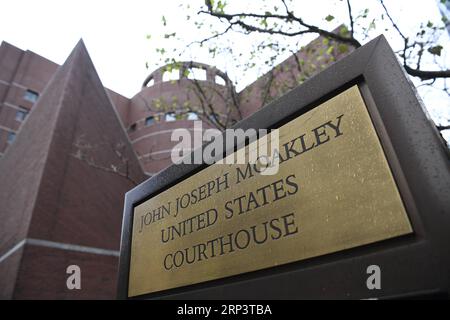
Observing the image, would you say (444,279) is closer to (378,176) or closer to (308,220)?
(378,176)

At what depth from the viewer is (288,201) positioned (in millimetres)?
1439

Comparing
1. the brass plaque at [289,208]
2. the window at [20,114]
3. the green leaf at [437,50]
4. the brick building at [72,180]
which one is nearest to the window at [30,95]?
the window at [20,114]

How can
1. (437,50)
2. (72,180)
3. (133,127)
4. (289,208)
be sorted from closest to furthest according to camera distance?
(289,208), (437,50), (72,180), (133,127)

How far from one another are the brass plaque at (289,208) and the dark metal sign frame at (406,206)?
0.12ft

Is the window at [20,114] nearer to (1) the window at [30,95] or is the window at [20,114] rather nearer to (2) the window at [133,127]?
(1) the window at [30,95]

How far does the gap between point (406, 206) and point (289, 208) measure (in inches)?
18.3

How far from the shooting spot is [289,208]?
4.66 ft

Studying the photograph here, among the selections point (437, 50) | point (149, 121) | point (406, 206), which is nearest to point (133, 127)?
point (149, 121)

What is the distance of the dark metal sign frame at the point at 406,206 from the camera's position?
1.04 m

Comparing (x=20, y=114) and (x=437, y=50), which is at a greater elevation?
(x=20, y=114)

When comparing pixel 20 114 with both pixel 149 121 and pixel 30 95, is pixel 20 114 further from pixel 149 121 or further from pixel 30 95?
pixel 149 121

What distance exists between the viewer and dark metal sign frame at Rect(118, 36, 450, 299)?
104 cm

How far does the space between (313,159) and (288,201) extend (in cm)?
22
